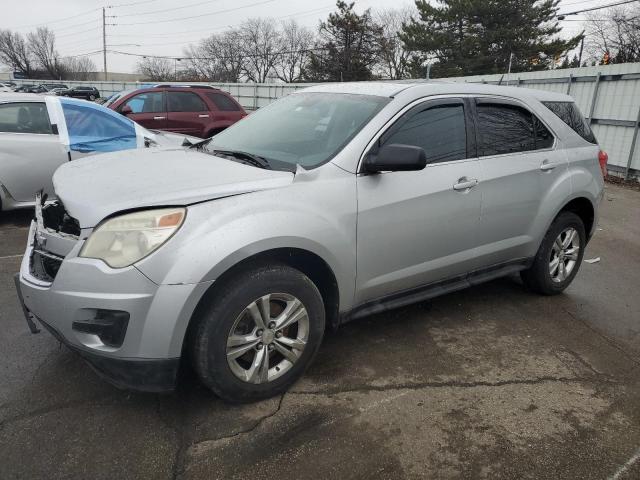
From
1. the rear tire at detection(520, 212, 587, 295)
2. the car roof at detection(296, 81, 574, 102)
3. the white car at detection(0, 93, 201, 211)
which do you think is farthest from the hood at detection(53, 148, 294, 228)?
the white car at detection(0, 93, 201, 211)

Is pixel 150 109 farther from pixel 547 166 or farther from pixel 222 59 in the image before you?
pixel 222 59

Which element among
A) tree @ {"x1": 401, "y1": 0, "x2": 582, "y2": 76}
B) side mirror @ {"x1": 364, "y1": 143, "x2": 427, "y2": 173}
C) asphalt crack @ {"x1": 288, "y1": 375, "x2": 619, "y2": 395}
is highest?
tree @ {"x1": 401, "y1": 0, "x2": 582, "y2": 76}

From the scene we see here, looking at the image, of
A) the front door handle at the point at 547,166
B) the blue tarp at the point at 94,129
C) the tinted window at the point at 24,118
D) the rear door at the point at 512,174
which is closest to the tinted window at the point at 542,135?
the rear door at the point at 512,174

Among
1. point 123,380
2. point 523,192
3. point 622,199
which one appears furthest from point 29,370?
point 622,199

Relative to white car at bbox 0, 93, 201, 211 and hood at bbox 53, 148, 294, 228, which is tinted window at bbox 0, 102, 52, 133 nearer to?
white car at bbox 0, 93, 201, 211

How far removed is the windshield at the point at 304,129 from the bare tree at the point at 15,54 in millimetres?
93943

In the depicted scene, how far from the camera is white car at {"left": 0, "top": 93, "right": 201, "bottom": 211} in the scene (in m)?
5.86

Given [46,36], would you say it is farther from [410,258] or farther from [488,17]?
[410,258]

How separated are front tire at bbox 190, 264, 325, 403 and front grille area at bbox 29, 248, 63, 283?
829mm

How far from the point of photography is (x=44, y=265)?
2.70 meters

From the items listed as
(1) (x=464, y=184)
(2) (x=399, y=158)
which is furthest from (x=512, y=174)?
(2) (x=399, y=158)

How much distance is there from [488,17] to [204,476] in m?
38.4

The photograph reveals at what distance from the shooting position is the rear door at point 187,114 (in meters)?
10.5

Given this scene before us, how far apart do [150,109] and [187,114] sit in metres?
0.77
